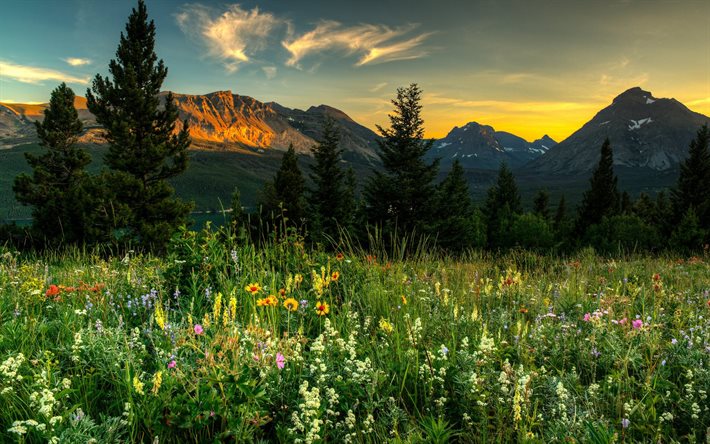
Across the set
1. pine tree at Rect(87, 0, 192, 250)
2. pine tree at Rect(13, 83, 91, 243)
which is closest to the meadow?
pine tree at Rect(87, 0, 192, 250)

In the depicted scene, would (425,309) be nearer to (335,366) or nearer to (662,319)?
(335,366)

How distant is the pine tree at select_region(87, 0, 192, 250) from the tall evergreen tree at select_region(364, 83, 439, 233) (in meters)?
17.6

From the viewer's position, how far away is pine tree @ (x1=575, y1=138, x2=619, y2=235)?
66188mm

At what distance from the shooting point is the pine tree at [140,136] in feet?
101

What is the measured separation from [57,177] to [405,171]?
33.5 meters

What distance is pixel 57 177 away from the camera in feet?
122

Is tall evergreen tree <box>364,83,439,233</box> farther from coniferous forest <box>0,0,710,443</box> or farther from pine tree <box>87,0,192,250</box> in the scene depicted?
coniferous forest <box>0,0,710,443</box>

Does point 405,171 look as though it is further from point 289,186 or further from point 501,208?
point 501,208

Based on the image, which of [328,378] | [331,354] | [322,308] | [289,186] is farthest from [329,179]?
[328,378]

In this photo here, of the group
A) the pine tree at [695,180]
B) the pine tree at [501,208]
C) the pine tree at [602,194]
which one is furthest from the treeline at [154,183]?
the pine tree at [501,208]

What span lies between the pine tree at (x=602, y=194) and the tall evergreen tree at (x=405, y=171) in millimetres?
43577

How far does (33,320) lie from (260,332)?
233cm

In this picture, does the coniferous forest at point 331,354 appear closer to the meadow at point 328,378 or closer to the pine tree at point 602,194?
the meadow at point 328,378

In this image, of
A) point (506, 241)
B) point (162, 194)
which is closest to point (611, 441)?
point (162, 194)
